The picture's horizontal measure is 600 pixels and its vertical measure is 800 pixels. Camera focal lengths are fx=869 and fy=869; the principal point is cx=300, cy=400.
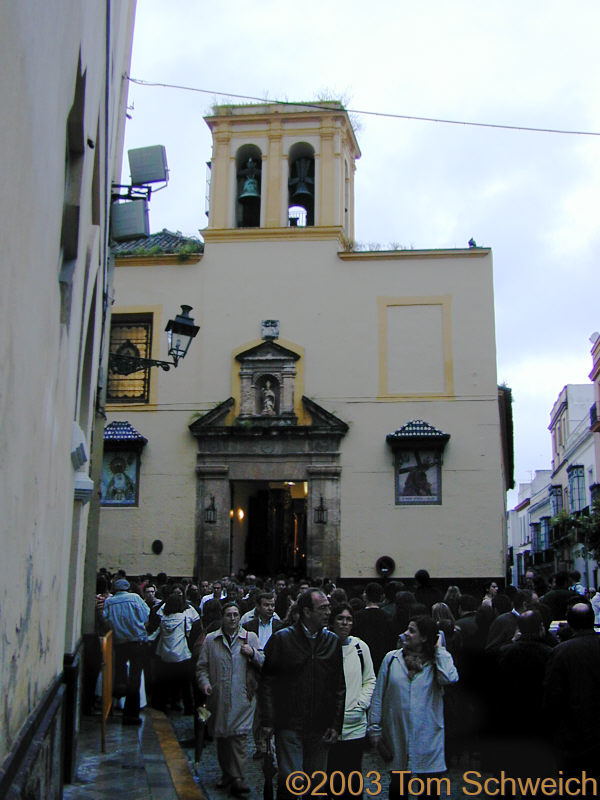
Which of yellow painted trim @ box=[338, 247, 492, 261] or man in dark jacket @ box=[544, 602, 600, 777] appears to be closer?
man in dark jacket @ box=[544, 602, 600, 777]

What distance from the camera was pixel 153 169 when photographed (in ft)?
40.1

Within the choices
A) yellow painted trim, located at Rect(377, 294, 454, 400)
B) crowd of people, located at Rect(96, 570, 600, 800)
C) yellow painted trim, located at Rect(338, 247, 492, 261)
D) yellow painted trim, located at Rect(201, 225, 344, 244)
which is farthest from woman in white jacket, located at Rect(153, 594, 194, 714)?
yellow painted trim, located at Rect(201, 225, 344, 244)

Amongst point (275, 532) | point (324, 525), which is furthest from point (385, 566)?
point (275, 532)

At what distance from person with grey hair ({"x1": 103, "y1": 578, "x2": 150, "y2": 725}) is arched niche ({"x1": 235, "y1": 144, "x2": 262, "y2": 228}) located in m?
15.4

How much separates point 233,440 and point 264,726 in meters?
17.0

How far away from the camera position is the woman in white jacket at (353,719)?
5.75m

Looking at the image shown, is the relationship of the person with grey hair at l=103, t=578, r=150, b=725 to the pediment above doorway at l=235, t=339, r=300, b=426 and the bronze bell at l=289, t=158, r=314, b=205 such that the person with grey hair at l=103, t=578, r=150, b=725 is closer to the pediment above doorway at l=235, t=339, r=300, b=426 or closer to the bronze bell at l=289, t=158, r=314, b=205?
the pediment above doorway at l=235, t=339, r=300, b=426

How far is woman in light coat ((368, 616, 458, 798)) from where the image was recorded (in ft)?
17.8

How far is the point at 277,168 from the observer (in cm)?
2416

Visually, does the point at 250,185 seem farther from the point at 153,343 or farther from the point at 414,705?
the point at 414,705

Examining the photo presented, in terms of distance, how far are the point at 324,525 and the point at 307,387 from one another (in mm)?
3649

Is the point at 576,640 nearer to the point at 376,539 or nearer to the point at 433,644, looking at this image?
the point at 433,644

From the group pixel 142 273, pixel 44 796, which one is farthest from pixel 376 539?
pixel 44 796

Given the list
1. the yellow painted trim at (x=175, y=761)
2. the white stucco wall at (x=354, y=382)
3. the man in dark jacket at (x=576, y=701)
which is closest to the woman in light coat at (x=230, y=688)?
the yellow painted trim at (x=175, y=761)
